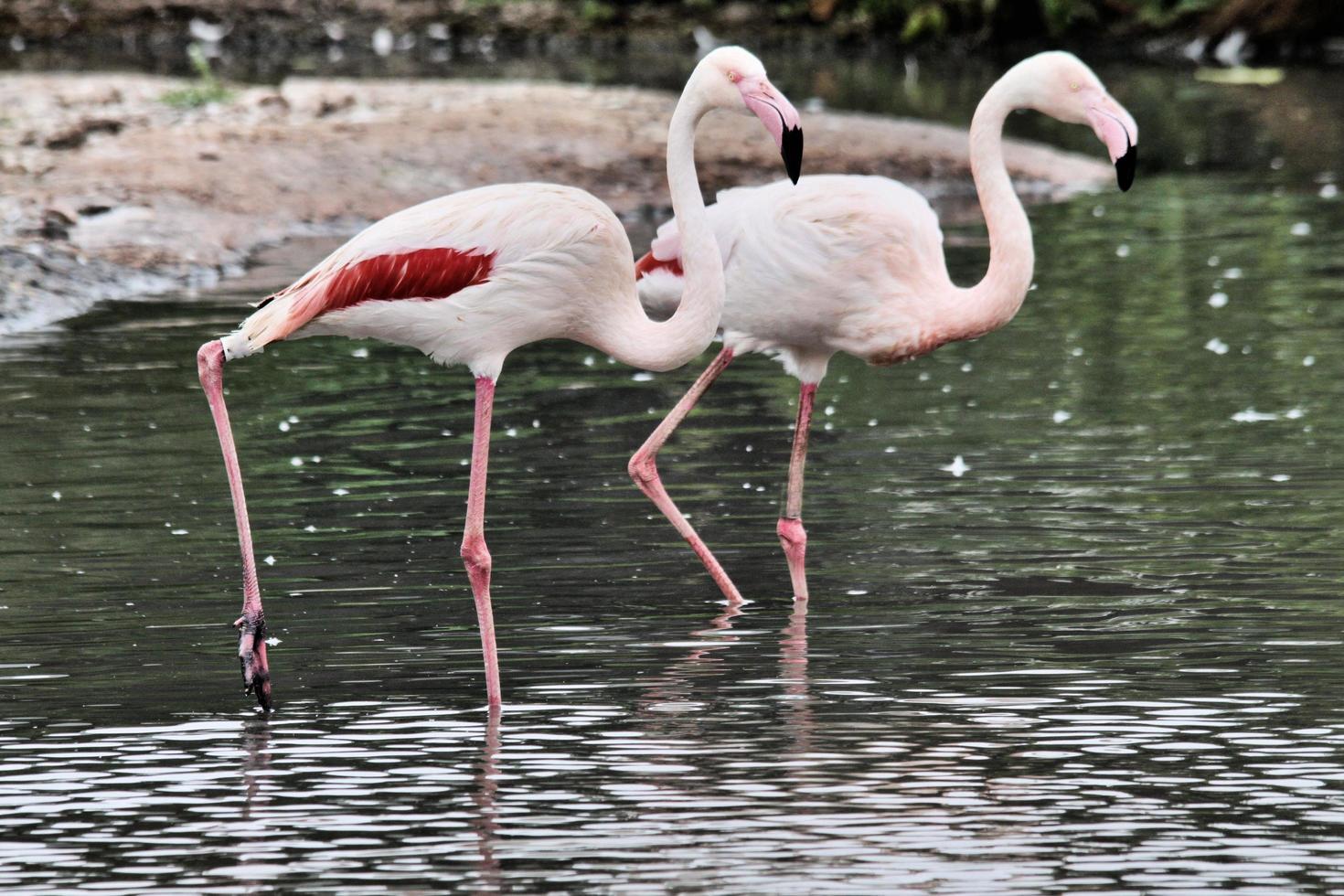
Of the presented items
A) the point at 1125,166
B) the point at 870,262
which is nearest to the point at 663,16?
the point at 870,262

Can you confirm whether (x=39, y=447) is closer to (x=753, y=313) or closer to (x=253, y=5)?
(x=753, y=313)

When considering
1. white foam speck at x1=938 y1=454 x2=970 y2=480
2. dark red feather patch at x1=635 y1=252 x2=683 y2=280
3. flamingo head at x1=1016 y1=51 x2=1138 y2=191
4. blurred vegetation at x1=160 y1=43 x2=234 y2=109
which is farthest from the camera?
blurred vegetation at x1=160 y1=43 x2=234 y2=109

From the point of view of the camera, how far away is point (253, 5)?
3008 centimetres

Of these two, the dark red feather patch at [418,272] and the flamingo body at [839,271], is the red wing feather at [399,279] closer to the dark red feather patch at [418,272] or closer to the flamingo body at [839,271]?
the dark red feather patch at [418,272]

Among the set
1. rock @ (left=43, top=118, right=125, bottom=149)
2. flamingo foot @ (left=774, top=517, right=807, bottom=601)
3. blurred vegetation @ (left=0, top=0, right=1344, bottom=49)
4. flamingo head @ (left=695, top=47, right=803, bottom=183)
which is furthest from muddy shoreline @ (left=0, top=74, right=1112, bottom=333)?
blurred vegetation @ (left=0, top=0, right=1344, bottom=49)

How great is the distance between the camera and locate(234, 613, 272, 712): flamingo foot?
494 centimetres

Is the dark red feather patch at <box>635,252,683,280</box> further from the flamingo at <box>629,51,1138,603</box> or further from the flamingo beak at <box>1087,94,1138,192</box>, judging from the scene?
the flamingo beak at <box>1087,94,1138,192</box>

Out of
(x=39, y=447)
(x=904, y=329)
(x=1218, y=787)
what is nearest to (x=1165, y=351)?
(x=904, y=329)

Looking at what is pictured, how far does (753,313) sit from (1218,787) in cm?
238

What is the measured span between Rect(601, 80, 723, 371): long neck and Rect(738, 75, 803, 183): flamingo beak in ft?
0.53

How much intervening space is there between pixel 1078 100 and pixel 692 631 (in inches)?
72.9

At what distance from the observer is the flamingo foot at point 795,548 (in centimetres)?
618

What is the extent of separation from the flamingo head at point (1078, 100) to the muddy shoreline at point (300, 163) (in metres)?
6.25

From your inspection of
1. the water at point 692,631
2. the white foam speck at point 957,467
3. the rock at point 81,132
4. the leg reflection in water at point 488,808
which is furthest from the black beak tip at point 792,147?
the rock at point 81,132
